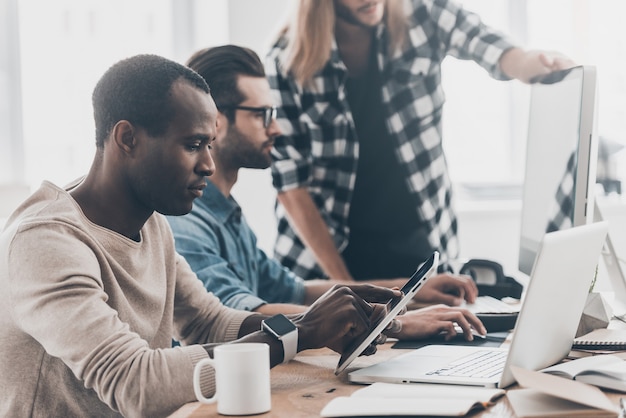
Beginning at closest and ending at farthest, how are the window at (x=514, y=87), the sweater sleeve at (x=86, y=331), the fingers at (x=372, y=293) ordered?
the sweater sleeve at (x=86, y=331) < the fingers at (x=372, y=293) < the window at (x=514, y=87)

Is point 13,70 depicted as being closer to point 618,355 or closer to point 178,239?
point 178,239

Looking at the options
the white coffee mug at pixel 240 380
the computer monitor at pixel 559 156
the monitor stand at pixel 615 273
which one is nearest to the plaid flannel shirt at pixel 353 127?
the computer monitor at pixel 559 156

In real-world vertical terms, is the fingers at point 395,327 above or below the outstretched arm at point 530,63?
below

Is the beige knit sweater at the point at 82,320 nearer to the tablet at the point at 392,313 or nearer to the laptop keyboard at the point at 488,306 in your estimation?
the tablet at the point at 392,313

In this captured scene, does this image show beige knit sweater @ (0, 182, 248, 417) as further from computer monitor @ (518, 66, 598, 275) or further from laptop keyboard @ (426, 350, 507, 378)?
computer monitor @ (518, 66, 598, 275)

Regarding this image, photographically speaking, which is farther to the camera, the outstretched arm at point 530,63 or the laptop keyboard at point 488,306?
the outstretched arm at point 530,63

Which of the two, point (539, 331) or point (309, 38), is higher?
point (309, 38)

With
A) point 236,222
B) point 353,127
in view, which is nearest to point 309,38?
point 353,127

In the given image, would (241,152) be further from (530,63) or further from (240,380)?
(240,380)

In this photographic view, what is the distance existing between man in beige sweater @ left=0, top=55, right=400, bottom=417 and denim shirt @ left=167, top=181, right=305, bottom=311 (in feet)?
0.82

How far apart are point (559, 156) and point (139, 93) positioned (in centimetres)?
81

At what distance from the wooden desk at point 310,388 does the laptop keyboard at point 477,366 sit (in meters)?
0.12

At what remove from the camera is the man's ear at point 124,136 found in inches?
50.4

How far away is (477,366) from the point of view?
1.17m
